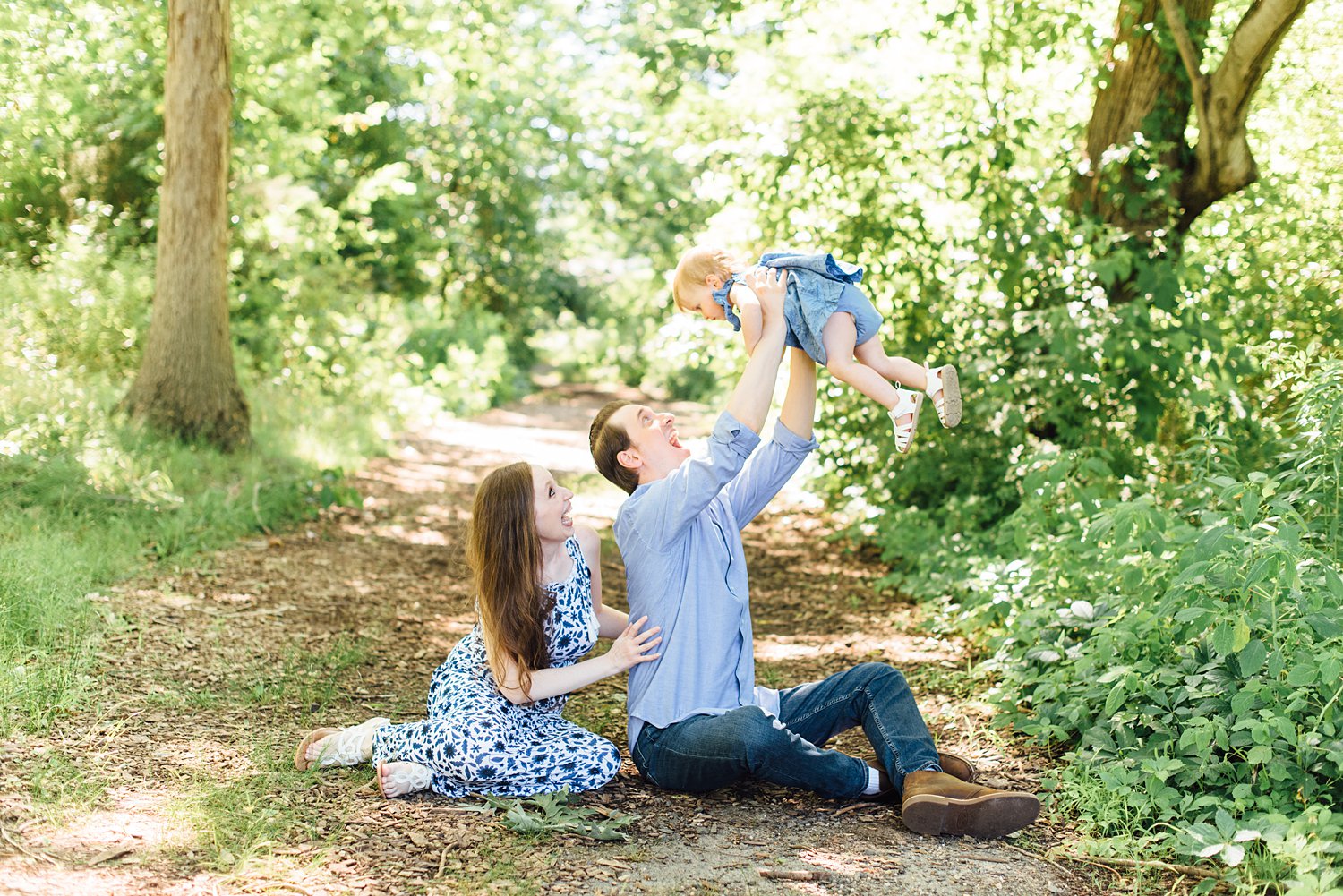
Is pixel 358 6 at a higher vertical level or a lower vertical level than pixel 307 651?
higher

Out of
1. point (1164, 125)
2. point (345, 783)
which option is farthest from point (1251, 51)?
point (345, 783)

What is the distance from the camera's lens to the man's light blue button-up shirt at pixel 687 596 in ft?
11.1

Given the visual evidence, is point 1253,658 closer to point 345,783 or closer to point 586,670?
point 586,670

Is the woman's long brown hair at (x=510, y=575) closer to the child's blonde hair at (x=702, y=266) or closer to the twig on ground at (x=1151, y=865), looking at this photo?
the child's blonde hair at (x=702, y=266)

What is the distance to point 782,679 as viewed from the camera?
4992 mm

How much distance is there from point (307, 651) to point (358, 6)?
7412mm

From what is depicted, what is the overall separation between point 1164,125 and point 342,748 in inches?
226

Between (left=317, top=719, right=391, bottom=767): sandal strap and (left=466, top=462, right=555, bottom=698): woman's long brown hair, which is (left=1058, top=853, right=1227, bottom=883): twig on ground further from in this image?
(left=317, top=719, right=391, bottom=767): sandal strap

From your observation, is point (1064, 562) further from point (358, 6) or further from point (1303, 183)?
point (358, 6)

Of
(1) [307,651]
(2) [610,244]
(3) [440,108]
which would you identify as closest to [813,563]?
(1) [307,651]

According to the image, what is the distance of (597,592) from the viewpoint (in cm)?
375

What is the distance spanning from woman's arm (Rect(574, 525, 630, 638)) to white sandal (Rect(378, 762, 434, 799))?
27.5 inches

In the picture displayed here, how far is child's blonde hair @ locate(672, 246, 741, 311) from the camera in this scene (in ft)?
13.1

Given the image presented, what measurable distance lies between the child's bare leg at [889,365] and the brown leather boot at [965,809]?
1492 mm
